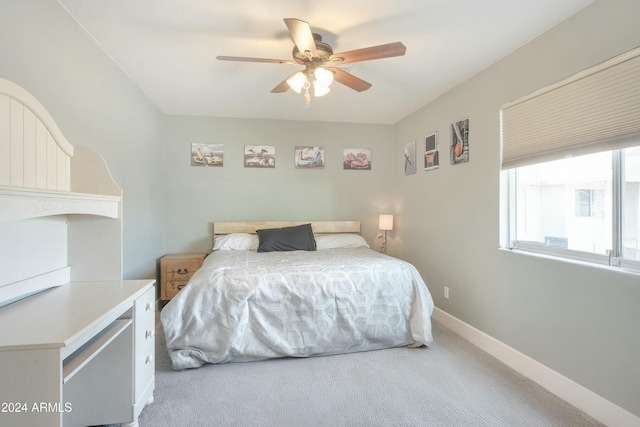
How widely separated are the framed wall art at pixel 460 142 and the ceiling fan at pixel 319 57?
1115mm

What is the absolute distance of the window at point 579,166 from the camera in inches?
57.4

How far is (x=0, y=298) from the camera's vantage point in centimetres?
115

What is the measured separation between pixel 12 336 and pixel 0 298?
0.42 m

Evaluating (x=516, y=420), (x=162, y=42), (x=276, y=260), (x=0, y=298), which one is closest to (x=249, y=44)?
(x=162, y=42)

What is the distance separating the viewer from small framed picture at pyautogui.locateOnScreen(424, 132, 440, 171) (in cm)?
300

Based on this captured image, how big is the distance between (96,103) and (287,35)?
153 centimetres

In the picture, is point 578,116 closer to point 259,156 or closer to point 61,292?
point 61,292

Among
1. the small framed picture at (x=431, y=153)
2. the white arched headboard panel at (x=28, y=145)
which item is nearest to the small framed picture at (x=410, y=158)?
the small framed picture at (x=431, y=153)

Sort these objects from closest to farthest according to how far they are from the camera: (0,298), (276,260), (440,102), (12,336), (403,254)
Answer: (12,336) → (0,298) → (276,260) → (440,102) → (403,254)

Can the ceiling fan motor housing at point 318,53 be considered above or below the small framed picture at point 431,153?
above

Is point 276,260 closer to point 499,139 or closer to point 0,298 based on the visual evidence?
point 0,298

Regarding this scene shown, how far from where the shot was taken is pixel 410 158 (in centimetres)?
356

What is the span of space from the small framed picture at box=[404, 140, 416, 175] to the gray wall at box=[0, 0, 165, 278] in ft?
10.3

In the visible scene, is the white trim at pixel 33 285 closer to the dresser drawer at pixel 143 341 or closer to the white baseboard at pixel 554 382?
the dresser drawer at pixel 143 341
